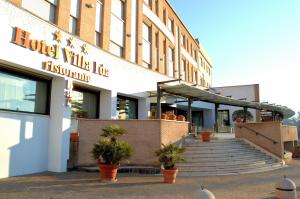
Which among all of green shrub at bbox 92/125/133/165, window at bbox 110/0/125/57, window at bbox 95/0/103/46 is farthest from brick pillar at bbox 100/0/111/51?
green shrub at bbox 92/125/133/165

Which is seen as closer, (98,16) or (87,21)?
(87,21)

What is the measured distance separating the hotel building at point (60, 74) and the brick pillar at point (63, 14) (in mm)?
52

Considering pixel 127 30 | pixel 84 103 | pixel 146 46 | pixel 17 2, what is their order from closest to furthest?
pixel 17 2, pixel 84 103, pixel 127 30, pixel 146 46

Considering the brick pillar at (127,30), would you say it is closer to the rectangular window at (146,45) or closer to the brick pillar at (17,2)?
the rectangular window at (146,45)

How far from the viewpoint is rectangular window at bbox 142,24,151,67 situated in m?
25.5

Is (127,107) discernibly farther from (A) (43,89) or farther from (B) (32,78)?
(B) (32,78)

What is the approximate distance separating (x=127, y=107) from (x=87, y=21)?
6.70 meters

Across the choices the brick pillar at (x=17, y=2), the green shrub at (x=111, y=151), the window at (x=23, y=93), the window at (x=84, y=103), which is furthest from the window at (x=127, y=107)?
the brick pillar at (x=17, y=2)

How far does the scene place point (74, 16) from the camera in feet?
54.7

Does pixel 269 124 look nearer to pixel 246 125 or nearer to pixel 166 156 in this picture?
pixel 246 125

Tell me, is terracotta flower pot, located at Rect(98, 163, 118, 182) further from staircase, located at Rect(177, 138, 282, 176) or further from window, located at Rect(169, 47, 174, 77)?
window, located at Rect(169, 47, 174, 77)

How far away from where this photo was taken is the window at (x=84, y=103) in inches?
652

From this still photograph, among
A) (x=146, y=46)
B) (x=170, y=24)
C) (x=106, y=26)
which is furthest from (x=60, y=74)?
(x=170, y=24)

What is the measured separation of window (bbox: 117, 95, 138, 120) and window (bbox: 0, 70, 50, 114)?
6276 mm
